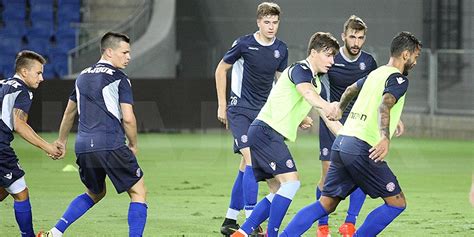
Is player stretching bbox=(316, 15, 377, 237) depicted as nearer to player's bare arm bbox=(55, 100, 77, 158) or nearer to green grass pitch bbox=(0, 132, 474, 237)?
green grass pitch bbox=(0, 132, 474, 237)

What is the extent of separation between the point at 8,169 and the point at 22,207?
0.35 metres

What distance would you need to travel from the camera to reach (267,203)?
926 cm

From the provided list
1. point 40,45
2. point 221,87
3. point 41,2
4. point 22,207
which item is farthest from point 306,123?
point 41,2

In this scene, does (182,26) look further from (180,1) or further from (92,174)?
(92,174)

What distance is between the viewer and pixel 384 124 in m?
8.24

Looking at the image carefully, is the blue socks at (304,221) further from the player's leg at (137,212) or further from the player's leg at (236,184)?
the player's leg at (236,184)

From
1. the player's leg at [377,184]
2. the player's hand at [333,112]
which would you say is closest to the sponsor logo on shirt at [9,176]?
the player's hand at [333,112]

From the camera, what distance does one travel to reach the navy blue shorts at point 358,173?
8.38 metres

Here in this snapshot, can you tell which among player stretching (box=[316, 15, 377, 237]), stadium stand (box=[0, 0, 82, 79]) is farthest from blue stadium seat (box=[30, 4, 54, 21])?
player stretching (box=[316, 15, 377, 237])

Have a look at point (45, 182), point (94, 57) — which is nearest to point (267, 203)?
point (45, 182)

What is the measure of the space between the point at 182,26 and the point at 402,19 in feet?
19.0

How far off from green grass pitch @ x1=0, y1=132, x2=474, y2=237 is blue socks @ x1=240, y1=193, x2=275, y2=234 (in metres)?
1.11

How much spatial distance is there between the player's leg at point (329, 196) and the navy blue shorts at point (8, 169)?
2.40m

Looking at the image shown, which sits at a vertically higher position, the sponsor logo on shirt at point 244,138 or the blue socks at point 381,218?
the sponsor logo on shirt at point 244,138
